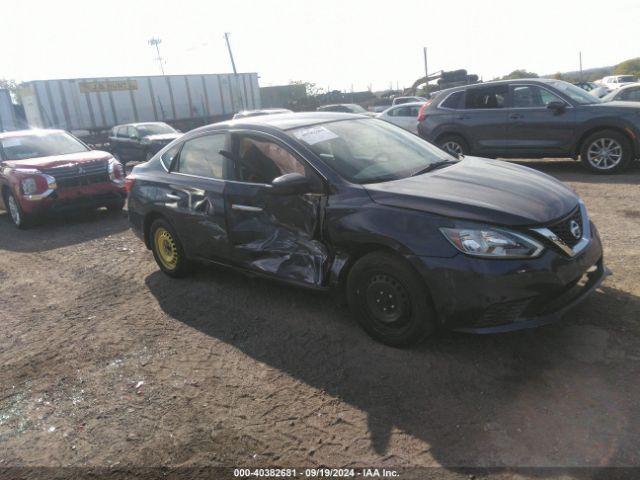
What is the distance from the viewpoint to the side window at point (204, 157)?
14.9ft

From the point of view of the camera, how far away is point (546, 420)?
272 cm

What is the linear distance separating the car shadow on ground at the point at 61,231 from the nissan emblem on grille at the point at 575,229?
639 centimetres

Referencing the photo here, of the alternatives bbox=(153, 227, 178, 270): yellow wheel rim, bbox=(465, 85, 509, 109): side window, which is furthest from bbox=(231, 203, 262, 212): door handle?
bbox=(465, 85, 509, 109): side window

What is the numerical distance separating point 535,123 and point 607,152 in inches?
50.7

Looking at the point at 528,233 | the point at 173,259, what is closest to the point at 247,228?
the point at 173,259

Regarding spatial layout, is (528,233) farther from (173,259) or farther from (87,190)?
(87,190)

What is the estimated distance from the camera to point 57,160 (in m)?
8.39

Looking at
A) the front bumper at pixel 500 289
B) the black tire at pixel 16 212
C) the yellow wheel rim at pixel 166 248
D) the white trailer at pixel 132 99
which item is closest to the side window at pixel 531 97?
the front bumper at pixel 500 289

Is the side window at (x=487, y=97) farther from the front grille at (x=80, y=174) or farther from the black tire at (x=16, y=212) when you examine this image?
the black tire at (x=16, y=212)

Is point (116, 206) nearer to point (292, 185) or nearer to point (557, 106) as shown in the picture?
point (292, 185)

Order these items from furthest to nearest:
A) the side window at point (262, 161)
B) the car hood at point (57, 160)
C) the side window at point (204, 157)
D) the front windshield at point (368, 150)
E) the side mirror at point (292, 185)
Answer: the car hood at point (57, 160) → the side window at point (204, 157) → the side window at point (262, 161) → the front windshield at point (368, 150) → the side mirror at point (292, 185)

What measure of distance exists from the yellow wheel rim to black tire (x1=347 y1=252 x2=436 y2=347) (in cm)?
228

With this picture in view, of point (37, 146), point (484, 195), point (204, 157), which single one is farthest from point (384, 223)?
point (37, 146)

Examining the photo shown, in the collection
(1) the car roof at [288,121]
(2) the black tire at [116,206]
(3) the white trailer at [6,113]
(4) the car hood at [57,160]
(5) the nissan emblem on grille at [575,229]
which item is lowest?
(2) the black tire at [116,206]
